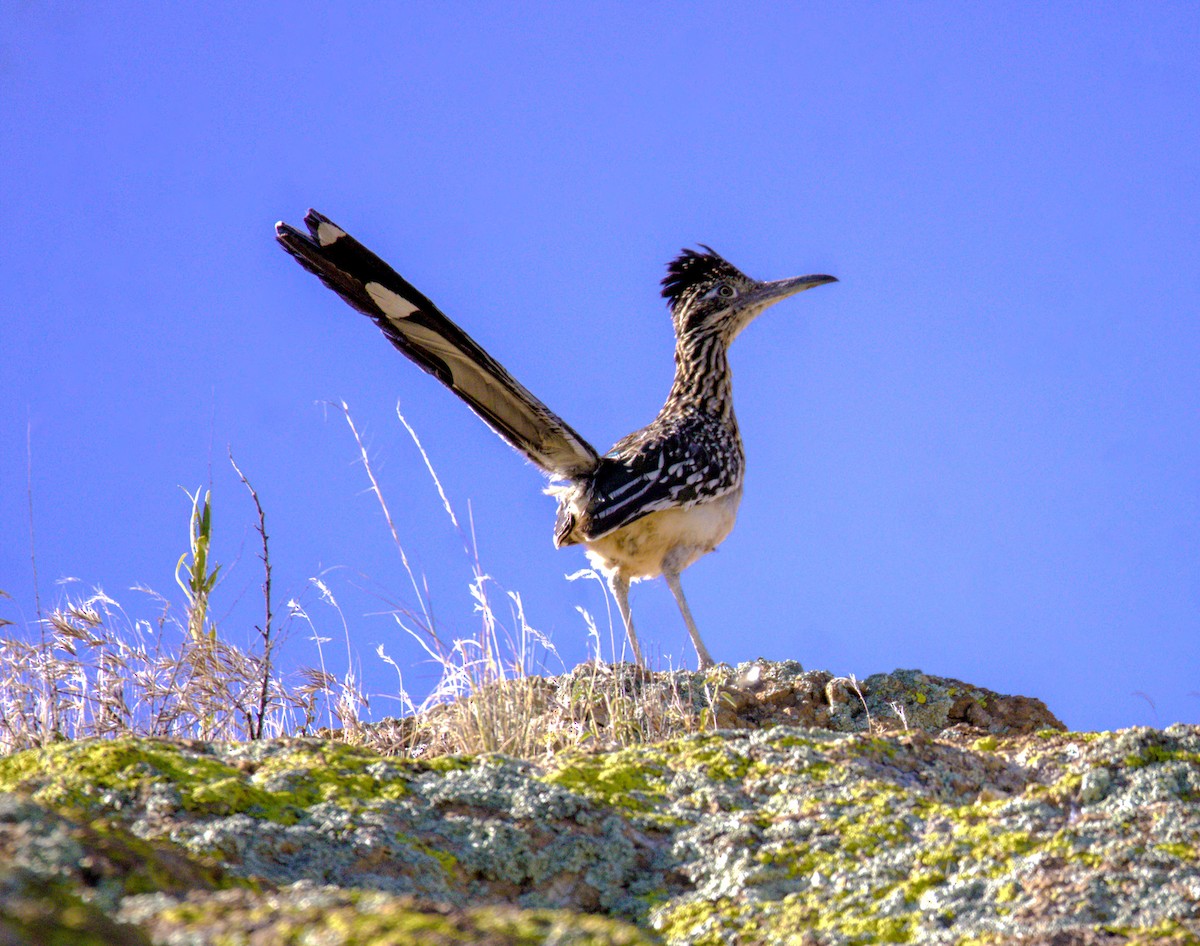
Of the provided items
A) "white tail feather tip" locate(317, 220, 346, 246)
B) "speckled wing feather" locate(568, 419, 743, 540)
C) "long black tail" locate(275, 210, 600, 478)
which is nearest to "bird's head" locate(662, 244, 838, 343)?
"speckled wing feather" locate(568, 419, 743, 540)

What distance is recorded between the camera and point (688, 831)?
2.26 meters

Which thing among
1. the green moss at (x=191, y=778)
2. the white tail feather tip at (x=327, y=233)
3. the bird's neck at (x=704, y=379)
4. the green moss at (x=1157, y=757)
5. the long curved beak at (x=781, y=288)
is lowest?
the green moss at (x=1157, y=757)

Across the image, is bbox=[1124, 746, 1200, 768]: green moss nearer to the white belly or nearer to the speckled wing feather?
the speckled wing feather

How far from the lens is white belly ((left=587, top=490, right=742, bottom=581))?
7270mm

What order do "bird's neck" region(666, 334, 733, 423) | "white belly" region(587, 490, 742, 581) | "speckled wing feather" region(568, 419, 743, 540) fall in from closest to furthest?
"speckled wing feather" region(568, 419, 743, 540)
"white belly" region(587, 490, 742, 581)
"bird's neck" region(666, 334, 733, 423)

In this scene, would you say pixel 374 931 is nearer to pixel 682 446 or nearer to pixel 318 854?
pixel 318 854

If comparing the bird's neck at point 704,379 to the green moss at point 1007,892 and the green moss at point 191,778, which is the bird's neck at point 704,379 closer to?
the green moss at point 191,778

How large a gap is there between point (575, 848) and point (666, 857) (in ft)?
0.52

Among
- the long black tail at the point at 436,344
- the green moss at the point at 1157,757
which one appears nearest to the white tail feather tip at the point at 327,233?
the long black tail at the point at 436,344

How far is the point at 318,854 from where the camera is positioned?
2.06 metres

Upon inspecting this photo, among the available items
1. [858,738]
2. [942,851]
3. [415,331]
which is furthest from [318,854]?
[415,331]

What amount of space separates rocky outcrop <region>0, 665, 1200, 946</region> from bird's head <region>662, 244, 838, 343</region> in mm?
6162

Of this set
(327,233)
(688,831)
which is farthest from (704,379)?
(688,831)

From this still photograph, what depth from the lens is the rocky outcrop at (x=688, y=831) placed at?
6.17ft
